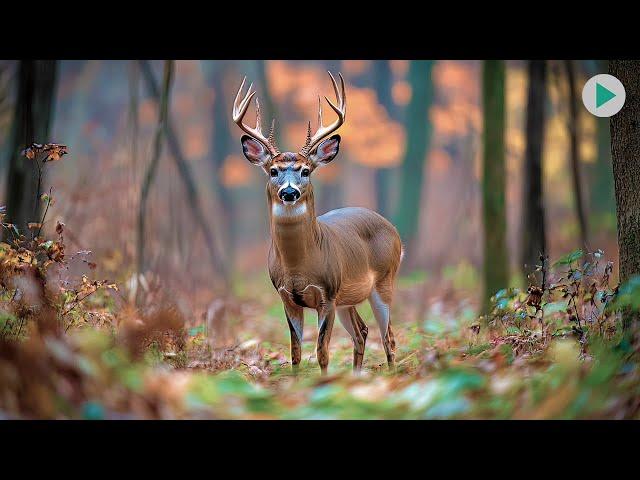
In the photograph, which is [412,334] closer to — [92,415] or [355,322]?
[355,322]

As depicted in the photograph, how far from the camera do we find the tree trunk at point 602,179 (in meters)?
16.5

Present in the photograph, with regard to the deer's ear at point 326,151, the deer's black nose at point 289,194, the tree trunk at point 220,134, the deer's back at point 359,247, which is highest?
the tree trunk at point 220,134

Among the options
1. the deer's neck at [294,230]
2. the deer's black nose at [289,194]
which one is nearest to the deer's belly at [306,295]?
the deer's neck at [294,230]

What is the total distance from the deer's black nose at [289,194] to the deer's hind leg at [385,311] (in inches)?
63.1

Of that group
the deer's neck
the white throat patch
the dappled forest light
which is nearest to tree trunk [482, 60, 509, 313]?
the dappled forest light

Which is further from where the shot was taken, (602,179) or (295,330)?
(602,179)

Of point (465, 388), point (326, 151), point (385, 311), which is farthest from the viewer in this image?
point (385, 311)

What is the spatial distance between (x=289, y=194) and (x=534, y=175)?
403 centimetres

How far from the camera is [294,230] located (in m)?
6.60

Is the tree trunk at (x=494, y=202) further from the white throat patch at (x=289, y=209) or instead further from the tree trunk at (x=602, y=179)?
the tree trunk at (x=602, y=179)

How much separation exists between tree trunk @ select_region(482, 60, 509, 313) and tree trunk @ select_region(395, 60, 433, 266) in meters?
8.41

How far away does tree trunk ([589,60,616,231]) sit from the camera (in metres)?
16.5

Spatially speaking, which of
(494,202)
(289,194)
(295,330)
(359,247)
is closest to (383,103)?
(494,202)

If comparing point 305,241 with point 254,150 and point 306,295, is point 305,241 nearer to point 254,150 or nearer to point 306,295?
point 306,295
